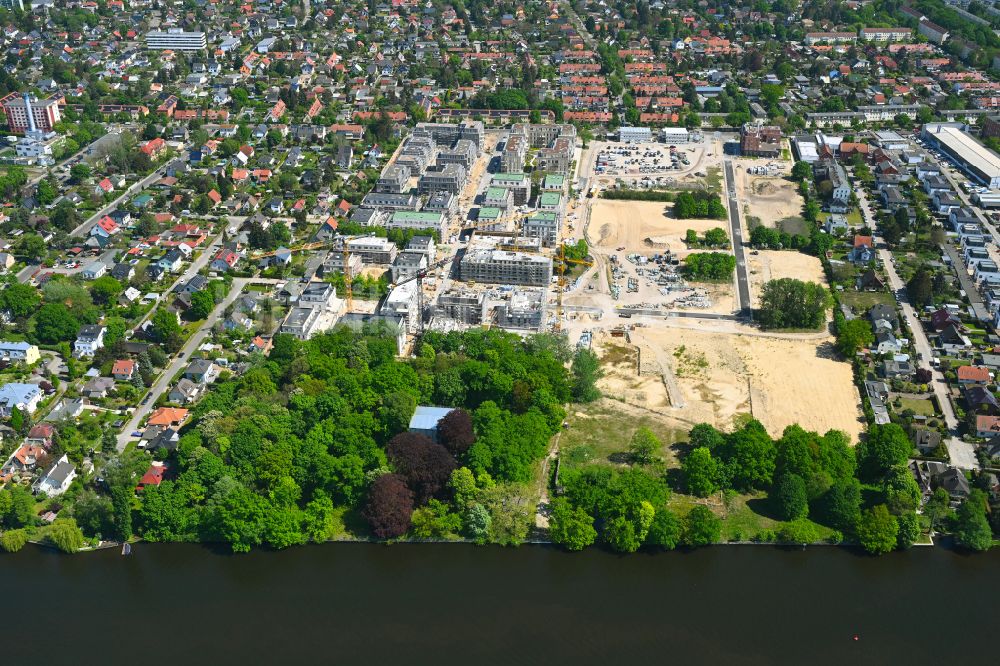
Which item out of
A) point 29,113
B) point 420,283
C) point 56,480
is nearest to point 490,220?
point 420,283

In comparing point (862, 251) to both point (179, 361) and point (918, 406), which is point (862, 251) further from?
point (179, 361)

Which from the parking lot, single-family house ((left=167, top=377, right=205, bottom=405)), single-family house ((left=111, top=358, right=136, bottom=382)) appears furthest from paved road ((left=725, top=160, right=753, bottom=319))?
single-family house ((left=111, top=358, right=136, bottom=382))

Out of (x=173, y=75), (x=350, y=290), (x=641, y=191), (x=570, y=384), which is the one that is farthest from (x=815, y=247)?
(x=173, y=75)

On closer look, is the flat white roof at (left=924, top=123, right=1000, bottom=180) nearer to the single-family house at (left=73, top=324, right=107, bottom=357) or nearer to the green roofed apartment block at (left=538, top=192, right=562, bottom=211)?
the green roofed apartment block at (left=538, top=192, right=562, bottom=211)

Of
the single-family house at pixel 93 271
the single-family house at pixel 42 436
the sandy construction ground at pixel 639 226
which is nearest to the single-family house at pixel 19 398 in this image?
the single-family house at pixel 42 436

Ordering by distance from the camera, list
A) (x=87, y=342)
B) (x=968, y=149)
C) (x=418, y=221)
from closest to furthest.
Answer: (x=87, y=342) < (x=418, y=221) < (x=968, y=149)

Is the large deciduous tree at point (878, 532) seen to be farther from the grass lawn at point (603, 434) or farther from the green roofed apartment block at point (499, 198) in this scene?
the green roofed apartment block at point (499, 198)

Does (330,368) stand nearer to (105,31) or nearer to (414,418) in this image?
(414,418)
